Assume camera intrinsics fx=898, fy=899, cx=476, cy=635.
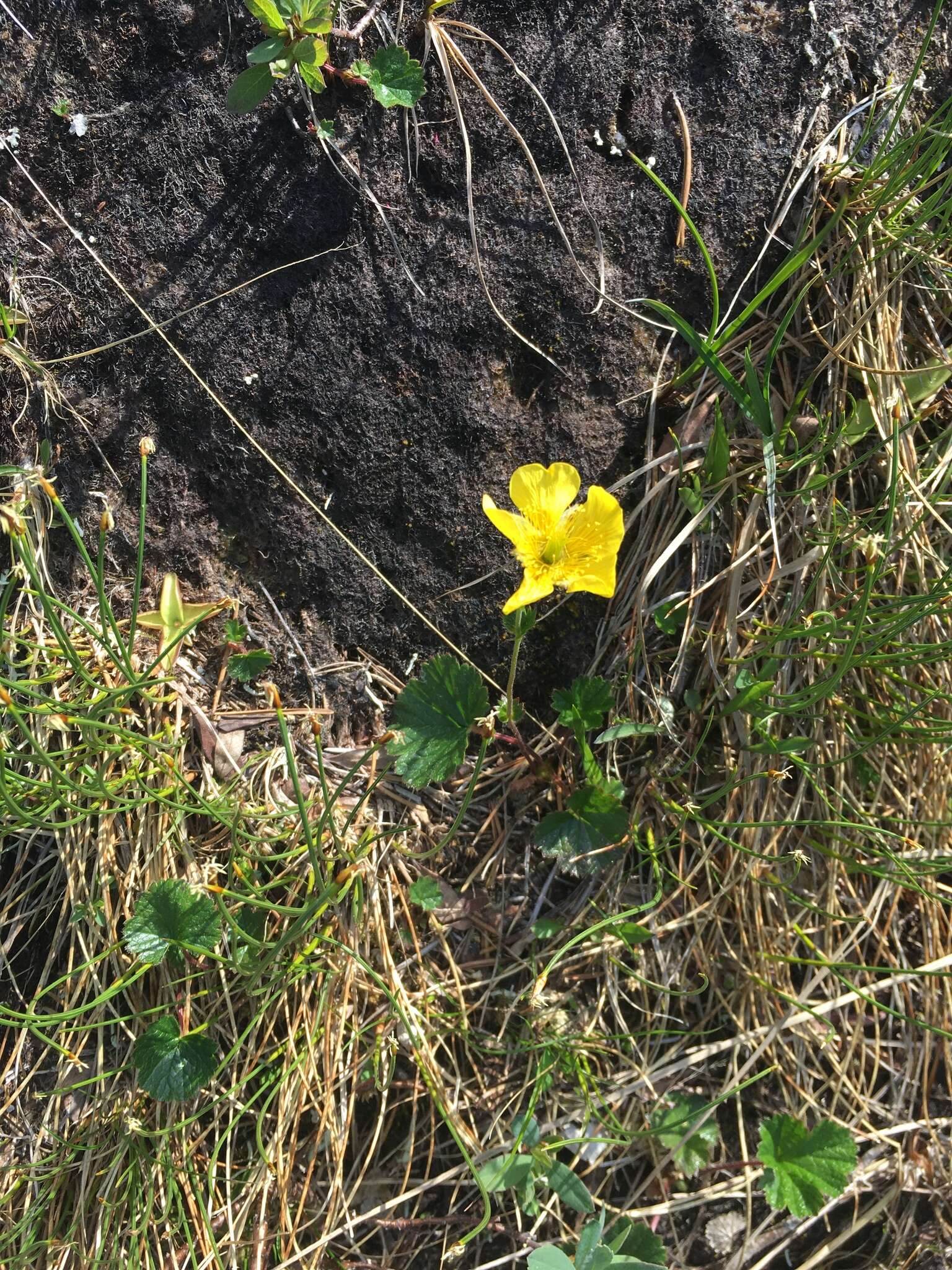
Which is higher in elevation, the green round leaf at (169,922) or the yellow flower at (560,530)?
the yellow flower at (560,530)

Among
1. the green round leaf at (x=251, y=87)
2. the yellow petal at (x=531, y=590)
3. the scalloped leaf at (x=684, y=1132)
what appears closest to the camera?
the yellow petal at (x=531, y=590)

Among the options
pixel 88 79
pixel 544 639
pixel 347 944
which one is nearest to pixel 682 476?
pixel 544 639

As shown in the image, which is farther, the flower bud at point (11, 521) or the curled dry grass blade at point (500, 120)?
the curled dry grass blade at point (500, 120)

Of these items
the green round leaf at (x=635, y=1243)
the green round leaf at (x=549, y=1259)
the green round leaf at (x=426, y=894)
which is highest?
the green round leaf at (x=426, y=894)

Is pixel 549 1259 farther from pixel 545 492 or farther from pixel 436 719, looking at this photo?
pixel 545 492

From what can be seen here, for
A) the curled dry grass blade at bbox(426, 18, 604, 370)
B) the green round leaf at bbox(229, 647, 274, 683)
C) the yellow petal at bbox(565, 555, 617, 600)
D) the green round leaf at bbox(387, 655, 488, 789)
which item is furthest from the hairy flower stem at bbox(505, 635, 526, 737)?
the curled dry grass blade at bbox(426, 18, 604, 370)

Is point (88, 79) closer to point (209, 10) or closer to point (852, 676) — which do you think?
point (209, 10)

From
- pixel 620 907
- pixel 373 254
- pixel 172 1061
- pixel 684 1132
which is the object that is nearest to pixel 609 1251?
pixel 684 1132

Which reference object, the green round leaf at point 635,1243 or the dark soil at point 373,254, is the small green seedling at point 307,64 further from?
the green round leaf at point 635,1243

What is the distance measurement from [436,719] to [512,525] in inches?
17.8

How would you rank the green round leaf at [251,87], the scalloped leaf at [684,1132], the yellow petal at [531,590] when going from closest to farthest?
the yellow petal at [531,590] → the green round leaf at [251,87] → the scalloped leaf at [684,1132]

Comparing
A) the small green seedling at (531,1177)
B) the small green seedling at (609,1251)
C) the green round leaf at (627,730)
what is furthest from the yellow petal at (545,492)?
the small green seedling at (609,1251)

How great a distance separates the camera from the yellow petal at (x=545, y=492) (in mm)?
1719

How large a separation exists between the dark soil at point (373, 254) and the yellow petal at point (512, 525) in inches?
9.3
